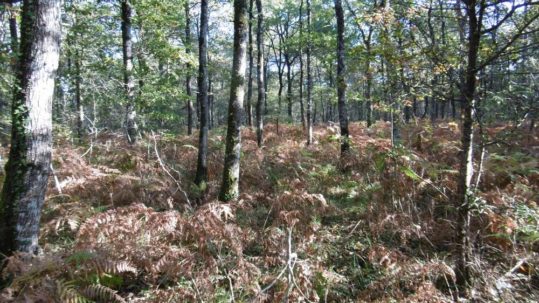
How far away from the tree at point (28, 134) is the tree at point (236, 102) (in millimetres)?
3188

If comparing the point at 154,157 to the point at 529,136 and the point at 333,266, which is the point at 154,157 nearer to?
the point at 333,266

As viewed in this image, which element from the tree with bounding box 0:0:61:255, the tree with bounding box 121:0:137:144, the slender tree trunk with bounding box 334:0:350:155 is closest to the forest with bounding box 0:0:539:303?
the tree with bounding box 0:0:61:255

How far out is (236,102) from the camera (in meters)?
6.42

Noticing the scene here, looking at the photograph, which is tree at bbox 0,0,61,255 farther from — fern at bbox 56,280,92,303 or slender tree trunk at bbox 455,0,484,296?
slender tree trunk at bbox 455,0,484,296

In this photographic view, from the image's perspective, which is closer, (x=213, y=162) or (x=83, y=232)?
(x=83, y=232)

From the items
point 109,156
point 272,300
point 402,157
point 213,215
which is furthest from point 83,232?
A: point 402,157

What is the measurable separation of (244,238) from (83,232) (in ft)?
7.21

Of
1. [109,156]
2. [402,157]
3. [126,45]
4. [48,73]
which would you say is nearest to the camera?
[48,73]

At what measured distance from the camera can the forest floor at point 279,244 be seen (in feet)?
11.6

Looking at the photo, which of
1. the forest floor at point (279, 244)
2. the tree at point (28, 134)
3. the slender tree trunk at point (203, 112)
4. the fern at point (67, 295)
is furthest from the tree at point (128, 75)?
the fern at point (67, 295)

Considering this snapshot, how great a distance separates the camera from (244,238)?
15.9 feet

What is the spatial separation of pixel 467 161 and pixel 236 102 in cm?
417

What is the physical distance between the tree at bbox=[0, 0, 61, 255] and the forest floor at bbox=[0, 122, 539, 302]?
43 centimetres

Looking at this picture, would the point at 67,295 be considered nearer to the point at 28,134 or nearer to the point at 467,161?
the point at 28,134
